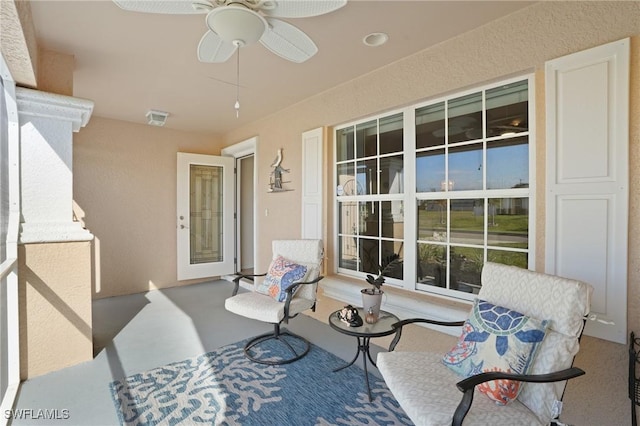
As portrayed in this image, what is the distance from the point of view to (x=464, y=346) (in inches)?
69.5

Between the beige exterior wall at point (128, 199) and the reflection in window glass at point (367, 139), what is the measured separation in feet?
11.0

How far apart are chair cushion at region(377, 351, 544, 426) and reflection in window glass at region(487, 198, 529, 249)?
1.04m

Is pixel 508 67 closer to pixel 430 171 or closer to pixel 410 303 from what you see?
pixel 430 171

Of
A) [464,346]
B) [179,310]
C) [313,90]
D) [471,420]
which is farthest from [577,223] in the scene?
[179,310]

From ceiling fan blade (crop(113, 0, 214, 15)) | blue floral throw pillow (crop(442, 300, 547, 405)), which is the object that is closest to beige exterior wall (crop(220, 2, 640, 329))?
blue floral throw pillow (crop(442, 300, 547, 405))

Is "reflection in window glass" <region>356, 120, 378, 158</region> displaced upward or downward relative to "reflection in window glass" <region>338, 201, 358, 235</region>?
upward

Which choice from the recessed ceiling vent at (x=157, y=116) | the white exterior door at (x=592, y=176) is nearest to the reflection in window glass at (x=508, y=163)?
the white exterior door at (x=592, y=176)

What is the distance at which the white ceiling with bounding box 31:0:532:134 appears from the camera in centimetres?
212

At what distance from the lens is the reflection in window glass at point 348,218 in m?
3.47

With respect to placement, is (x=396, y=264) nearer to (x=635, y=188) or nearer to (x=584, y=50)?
(x=635, y=188)

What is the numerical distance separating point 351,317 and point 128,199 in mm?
4192

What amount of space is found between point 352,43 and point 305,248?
74.8 inches

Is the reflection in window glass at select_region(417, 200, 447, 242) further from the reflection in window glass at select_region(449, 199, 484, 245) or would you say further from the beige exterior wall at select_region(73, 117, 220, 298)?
the beige exterior wall at select_region(73, 117, 220, 298)

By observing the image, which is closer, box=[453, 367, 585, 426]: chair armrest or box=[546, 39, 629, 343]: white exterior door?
box=[453, 367, 585, 426]: chair armrest
